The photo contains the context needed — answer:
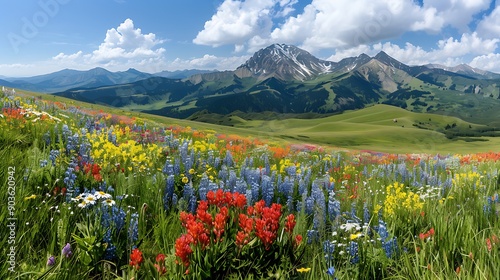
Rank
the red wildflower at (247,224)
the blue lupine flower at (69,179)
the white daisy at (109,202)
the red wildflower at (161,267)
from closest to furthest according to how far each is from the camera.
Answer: the red wildflower at (161,267), the red wildflower at (247,224), the white daisy at (109,202), the blue lupine flower at (69,179)

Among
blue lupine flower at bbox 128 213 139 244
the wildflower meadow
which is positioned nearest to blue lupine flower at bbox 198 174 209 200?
the wildflower meadow

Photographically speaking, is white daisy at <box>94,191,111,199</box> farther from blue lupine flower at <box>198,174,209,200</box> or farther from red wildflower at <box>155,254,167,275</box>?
red wildflower at <box>155,254,167,275</box>

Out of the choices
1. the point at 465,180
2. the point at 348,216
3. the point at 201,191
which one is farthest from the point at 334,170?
the point at 201,191

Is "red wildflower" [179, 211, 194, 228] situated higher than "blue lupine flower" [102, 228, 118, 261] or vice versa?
"red wildflower" [179, 211, 194, 228]

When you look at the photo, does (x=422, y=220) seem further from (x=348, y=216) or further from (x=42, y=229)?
(x=42, y=229)

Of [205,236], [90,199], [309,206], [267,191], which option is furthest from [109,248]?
[309,206]

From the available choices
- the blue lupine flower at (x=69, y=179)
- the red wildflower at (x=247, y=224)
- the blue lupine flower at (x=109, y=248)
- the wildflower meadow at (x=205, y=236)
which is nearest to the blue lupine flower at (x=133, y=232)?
the wildflower meadow at (x=205, y=236)

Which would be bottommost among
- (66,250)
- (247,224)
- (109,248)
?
(109,248)

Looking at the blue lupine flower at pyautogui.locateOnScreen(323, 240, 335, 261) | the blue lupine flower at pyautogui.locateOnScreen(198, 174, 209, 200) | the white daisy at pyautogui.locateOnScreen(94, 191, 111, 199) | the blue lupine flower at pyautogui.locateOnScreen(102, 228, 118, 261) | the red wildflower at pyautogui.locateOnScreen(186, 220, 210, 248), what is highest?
the red wildflower at pyautogui.locateOnScreen(186, 220, 210, 248)

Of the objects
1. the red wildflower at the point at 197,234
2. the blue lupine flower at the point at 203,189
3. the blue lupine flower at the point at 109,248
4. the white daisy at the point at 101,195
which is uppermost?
the red wildflower at the point at 197,234

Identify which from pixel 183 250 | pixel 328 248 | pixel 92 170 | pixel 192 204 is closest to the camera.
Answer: pixel 183 250

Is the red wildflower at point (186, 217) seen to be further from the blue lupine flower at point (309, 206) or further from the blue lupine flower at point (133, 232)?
the blue lupine flower at point (309, 206)

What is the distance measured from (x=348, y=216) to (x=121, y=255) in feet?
9.43

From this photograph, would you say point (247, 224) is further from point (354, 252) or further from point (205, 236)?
point (354, 252)
